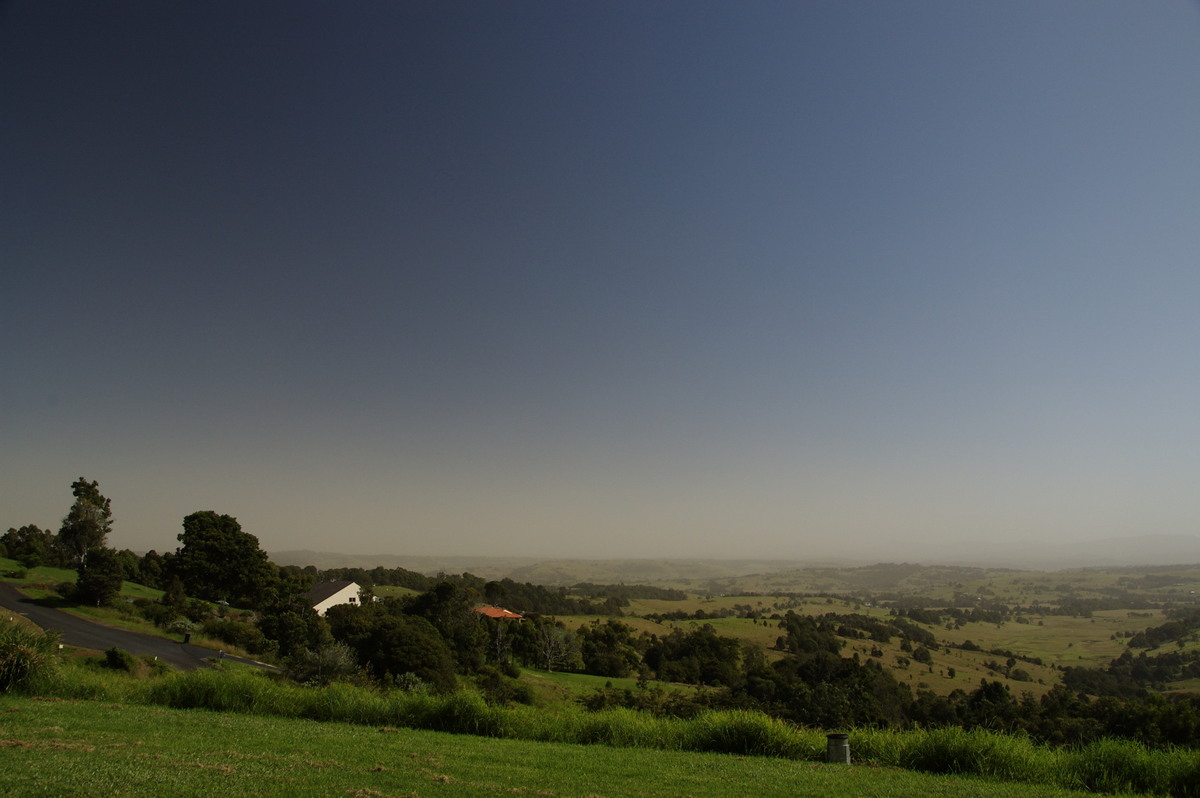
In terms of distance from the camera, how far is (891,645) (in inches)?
3688

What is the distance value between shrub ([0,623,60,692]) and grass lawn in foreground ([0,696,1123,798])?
5.02 feet

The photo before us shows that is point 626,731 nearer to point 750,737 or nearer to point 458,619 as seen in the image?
point 750,737

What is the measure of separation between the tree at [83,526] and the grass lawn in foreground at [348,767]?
2340 inches

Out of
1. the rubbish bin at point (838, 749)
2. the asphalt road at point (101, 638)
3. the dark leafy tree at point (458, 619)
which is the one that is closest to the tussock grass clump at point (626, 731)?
the rubbish bin at point (838, 749)

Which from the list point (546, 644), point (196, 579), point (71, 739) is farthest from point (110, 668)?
point (546, 644)

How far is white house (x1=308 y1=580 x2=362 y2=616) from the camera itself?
222ft

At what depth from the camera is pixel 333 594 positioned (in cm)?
7056

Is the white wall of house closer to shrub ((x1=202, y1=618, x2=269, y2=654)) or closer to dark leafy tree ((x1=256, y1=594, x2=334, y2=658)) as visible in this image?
dark leafy tree ((x1=256, y1=594, x2=334, y2=658))

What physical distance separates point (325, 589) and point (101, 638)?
144 ft

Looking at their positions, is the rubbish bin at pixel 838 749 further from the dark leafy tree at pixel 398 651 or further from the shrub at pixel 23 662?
the dark leafy tree at pixel 398 651

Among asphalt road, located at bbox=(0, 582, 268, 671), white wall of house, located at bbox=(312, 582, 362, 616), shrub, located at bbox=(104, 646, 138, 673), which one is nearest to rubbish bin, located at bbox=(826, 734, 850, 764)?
shrub, located at bbox=(104, 646, 138, 673)

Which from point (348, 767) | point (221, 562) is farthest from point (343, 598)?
point (348, 767)

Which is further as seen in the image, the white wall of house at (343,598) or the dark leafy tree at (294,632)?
the white wall of house at (343,598)

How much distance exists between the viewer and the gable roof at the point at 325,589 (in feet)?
226
